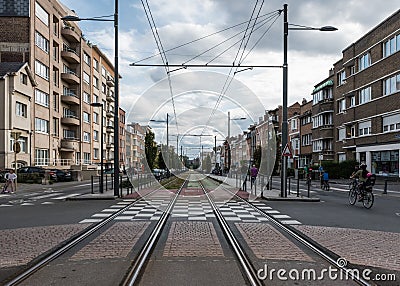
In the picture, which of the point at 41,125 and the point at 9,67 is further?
the point at 41,125

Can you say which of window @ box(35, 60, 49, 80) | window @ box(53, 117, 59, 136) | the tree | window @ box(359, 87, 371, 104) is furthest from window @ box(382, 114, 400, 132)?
window @ box(53, 117, 59, 136)

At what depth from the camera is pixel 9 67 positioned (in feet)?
135

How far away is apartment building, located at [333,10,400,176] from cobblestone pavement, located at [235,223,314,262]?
29424mm

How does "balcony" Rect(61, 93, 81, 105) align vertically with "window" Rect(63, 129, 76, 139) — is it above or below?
above

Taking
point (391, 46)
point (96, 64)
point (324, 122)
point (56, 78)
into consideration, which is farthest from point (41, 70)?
point (391, 46)

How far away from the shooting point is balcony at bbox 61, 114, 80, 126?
2171 inches

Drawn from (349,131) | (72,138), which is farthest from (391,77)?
(72,138)

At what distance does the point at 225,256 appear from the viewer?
735 centimetres

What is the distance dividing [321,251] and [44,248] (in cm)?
506

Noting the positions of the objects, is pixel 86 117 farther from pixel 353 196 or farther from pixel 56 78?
pixel 353 196

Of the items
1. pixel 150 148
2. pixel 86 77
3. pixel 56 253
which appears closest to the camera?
pixel 56 253

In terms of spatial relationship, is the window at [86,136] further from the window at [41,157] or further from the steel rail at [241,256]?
the steel rail at [241,256]

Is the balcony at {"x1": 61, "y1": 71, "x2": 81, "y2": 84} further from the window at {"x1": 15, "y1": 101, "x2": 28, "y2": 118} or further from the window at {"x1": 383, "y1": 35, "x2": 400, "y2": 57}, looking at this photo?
the window at {"x1": 383, "y1": 35, "x2": 400, "y2": 57}

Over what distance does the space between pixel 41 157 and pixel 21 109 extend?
6.78 metres
